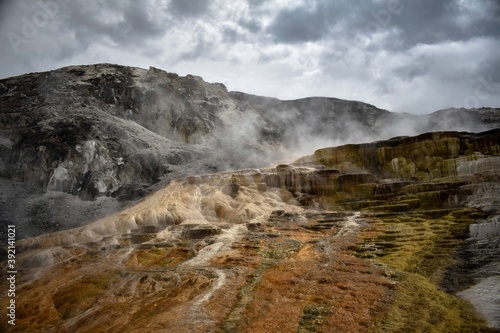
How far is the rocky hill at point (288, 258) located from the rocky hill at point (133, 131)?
8.40 metres

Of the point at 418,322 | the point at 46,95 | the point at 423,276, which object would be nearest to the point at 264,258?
the point at 423,276

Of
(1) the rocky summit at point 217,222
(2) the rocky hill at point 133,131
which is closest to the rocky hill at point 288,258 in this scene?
(1) the rocky summit at point 217,222

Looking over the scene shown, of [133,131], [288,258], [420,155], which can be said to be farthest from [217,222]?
[133,131]

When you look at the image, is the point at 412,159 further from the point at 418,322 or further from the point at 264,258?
the point at 418,322

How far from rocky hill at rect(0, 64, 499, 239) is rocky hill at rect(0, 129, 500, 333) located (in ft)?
27.6

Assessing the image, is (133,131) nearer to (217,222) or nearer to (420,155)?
(217,222)

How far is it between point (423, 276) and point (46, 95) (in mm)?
39441

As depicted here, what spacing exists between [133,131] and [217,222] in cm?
2035

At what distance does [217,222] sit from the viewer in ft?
63.3

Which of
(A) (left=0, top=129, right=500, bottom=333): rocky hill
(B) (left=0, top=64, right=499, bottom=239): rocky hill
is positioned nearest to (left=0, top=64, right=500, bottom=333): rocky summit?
(A) (left=0, top=129, right=500, bottom=333): rocky hill

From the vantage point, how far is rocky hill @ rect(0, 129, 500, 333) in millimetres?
7734

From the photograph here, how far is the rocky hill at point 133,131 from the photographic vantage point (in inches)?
1091

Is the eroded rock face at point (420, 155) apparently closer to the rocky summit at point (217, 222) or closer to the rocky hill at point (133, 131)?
the rocky summit at point (217, 222)

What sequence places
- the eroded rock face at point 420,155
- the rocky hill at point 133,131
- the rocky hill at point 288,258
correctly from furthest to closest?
the rocky hill at point 133,131
the eroded rock face at point 420,155
the rocky hill at point 288,258
